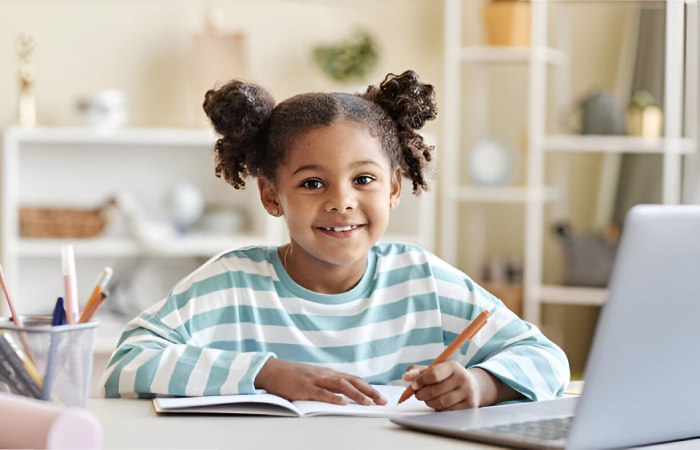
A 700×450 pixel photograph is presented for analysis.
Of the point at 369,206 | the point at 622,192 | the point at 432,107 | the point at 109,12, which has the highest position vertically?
the point at 109,12

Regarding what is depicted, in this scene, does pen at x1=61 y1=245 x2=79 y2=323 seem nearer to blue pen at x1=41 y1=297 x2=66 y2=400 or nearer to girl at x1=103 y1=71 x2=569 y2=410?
blue pen at x1=41 y1=297 x2=66 y2=400

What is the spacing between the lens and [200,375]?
1.20 metres

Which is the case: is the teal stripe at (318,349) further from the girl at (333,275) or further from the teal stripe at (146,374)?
the teal stripe at (146,374)

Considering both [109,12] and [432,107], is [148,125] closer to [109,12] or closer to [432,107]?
[109,12]

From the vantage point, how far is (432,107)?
1.49 meters

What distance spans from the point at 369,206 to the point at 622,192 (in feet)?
9.10

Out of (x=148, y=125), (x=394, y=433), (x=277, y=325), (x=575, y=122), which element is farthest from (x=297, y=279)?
A: (x=575, y=122)

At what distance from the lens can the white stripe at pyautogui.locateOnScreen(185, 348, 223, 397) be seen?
47.1 inches

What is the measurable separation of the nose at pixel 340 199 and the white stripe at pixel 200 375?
26 centimetres

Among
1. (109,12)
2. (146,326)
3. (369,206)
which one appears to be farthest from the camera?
(109,12)

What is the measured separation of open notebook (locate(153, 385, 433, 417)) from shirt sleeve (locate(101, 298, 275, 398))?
21mm

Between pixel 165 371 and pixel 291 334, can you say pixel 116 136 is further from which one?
pixel 165 371

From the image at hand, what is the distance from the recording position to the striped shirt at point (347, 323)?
1279mm

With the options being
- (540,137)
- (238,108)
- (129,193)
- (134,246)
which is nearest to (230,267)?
(238,108)
